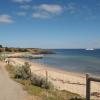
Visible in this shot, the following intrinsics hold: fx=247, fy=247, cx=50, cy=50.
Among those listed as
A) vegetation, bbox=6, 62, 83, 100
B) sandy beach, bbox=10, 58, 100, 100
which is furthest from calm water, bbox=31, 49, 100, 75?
vegetation, bbox=6, 62, 83, 100

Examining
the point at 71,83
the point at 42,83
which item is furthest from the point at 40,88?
the point at 71,83

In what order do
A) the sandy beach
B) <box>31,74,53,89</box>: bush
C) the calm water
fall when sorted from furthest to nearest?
the calm water
the sandy beach
<box>31,74,53,89</box>: bush

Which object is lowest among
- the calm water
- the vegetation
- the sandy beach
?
the calm water

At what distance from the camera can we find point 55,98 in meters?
11.1

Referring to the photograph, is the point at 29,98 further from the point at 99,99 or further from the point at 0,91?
the point at 99,99

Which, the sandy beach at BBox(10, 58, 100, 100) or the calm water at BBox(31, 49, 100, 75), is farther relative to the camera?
the calm water at BBox(31, 49, 100, 75)

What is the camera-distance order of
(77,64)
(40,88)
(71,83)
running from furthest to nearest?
(77,64) < (71,83) < (40,88)

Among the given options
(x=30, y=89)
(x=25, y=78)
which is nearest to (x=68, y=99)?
(x=30, y=89)

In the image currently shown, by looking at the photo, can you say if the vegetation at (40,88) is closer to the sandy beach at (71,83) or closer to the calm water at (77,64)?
the sandy beach at (71,83)

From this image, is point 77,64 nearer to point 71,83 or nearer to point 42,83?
point 71,83

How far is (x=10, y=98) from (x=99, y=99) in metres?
5.83

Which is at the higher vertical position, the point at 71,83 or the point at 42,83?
the point at 42,83

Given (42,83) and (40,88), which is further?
(42,83)

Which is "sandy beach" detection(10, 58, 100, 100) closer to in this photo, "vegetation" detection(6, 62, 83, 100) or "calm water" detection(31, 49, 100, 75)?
"vegetation" detection(6, 62, 83, 100)
